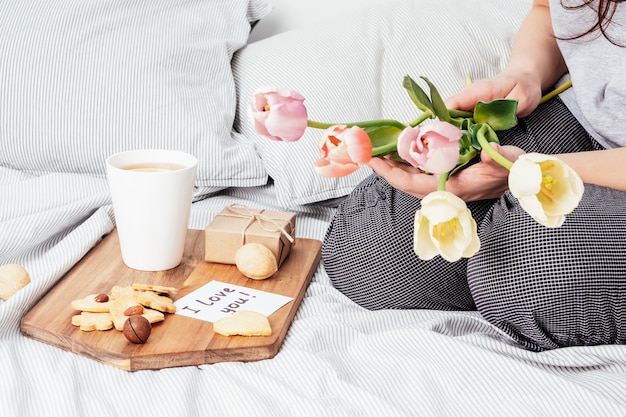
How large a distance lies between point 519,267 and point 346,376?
255 mm

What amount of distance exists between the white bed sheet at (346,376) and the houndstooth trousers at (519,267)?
30 mm

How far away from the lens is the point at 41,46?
1.41 meters

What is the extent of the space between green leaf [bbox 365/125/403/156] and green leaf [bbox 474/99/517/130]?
0.10 metres

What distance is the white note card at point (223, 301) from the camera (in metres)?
0.98

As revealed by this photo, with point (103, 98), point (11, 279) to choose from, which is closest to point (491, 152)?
point (11, 279)

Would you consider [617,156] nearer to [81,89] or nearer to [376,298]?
[376,298]

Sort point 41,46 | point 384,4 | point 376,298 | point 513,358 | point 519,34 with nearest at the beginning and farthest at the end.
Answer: point 513,358 < point 376,298 < point 519,34 < point 41,46 < point 384,4

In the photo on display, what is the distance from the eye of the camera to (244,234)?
3.65 feet

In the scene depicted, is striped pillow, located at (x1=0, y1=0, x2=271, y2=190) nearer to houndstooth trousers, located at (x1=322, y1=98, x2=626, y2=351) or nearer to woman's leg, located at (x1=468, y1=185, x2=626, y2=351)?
houndstooth trousers, located at (x1=322, y1=98, x2=626, y2=351)

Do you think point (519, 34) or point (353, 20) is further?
point (353, 20)

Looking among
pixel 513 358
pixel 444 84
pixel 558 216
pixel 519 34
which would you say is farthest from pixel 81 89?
pixel 558 216

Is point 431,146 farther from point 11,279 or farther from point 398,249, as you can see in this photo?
point 11,279

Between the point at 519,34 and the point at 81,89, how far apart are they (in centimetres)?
80

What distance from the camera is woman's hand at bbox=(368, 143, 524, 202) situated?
872 mm
